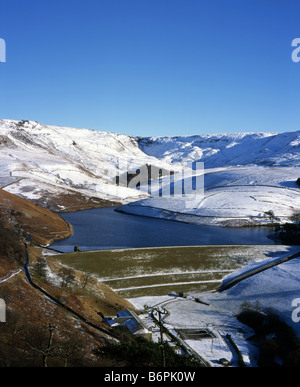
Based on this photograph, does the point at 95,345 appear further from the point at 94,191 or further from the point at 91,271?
the point at 94,191

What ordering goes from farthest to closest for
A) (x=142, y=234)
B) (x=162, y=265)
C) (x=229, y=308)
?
(x=142, y=234)
(x=162, y=265)
(x=229, y=308)

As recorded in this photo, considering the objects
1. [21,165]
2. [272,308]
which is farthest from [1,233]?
[21,165]

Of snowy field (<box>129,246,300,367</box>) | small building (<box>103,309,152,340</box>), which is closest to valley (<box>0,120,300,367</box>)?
snowy field (<box>129,246,300,367</box>)

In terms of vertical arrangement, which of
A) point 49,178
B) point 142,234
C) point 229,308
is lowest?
point 229,308

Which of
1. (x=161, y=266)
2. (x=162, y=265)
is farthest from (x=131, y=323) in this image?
(x=162, y=265)

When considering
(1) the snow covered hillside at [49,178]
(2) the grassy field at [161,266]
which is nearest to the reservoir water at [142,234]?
(2) the grassy field at [161,266]

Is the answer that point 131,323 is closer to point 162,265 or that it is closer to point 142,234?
point 162,265

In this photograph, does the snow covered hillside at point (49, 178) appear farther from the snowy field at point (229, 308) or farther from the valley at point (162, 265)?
the snowy field at point (229, 308)
